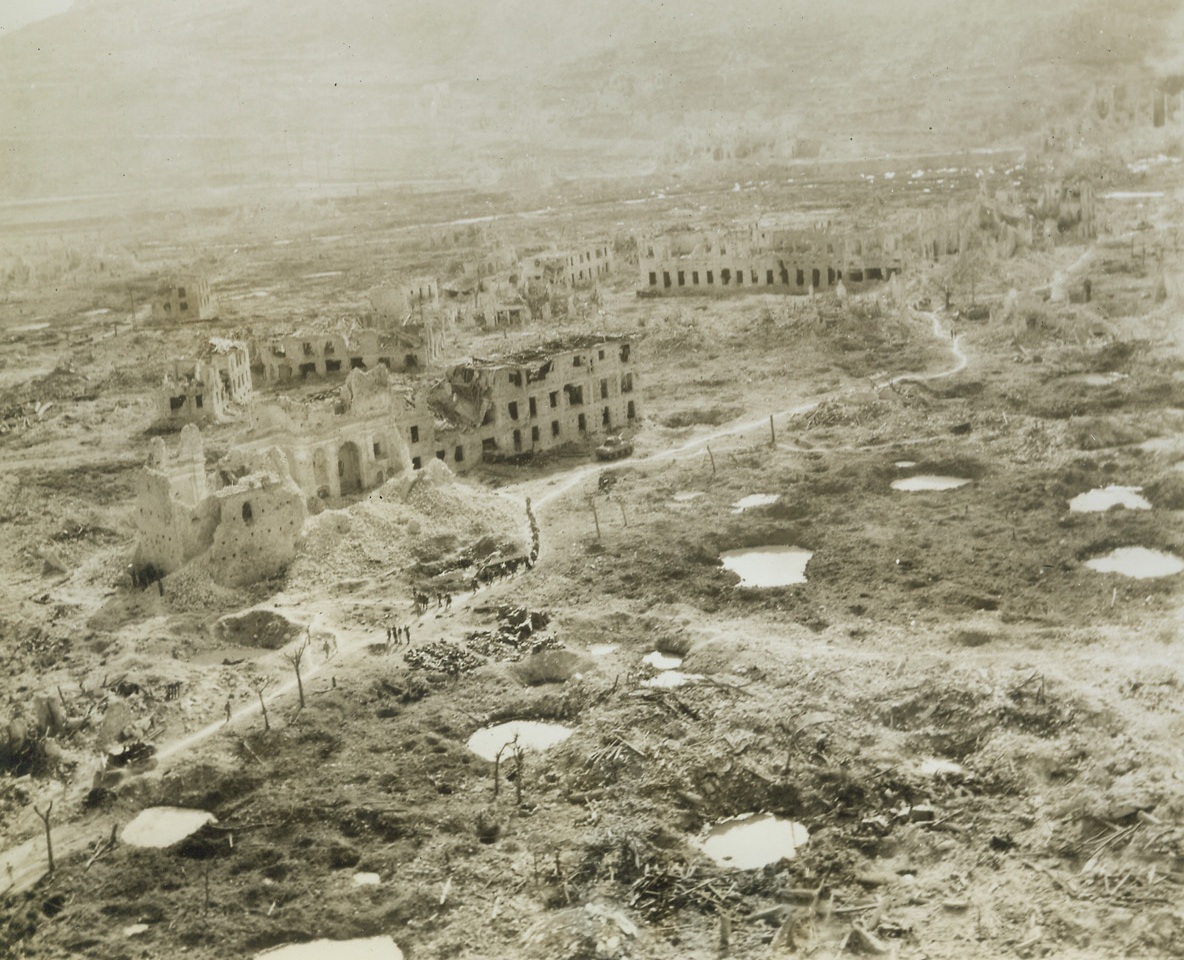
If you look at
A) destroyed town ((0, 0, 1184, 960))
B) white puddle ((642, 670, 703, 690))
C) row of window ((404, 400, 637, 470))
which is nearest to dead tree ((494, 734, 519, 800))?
destroyed town ((0, 0, 1184, 960))

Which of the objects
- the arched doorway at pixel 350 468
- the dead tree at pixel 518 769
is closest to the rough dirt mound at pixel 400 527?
the arched doorway at pixel 350 468

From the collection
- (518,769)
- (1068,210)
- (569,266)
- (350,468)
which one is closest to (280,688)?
(518,769)

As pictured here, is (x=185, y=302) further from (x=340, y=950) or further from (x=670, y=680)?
(x=340, y=950)

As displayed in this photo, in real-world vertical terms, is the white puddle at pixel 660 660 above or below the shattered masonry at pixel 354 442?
below

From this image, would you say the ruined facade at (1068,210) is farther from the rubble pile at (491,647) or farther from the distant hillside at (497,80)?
the rubble pile at (491,647)

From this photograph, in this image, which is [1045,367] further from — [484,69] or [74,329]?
[74,329]

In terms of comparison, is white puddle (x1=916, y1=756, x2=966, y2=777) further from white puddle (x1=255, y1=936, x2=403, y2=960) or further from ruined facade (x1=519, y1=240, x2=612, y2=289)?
ruined facade (x1=519, y1=240, x2=612, y2=289)

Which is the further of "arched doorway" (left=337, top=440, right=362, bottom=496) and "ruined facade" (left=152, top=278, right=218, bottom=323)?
"ruined facade" (left=152, top=278, right=218, bottom=323)

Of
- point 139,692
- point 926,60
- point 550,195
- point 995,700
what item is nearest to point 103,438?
point 139,692
